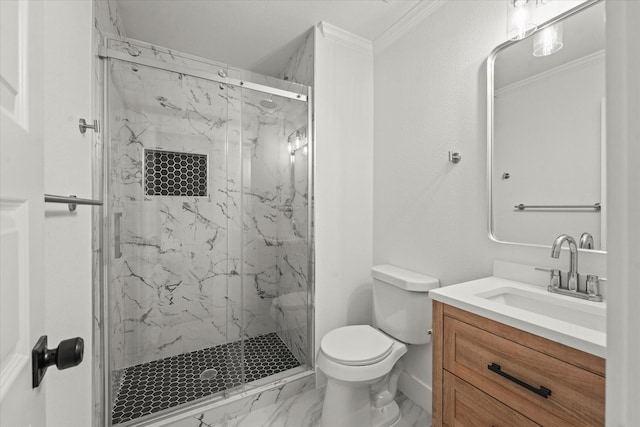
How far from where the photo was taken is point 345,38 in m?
2.03

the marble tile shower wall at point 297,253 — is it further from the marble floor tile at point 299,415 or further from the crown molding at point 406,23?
the crown molding at point 406,23

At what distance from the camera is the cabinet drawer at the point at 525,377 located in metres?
0.76

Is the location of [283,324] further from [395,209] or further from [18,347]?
[18,347]

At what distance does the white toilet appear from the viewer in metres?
1.41

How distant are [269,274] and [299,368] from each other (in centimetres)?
69

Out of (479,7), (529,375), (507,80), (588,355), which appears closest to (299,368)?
(529,375)

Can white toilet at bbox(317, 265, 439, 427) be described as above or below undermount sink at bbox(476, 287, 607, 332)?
below

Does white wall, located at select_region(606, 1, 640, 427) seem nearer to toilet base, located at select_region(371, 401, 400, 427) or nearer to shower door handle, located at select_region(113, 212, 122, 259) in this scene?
toilet base, located at select_region(371, 401, 400, 427)

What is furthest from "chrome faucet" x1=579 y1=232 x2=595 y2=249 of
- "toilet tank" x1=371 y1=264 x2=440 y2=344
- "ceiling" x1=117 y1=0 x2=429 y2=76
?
"ceiling" x1=117 y1=0 x2=429 y2=76

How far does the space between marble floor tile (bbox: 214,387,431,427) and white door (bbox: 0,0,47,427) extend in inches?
53.4

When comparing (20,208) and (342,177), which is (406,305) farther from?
(20,208)

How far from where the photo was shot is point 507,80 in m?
1.35

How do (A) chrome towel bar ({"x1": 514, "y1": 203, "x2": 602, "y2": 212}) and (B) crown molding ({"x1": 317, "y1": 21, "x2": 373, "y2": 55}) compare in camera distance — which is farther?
(B) crown molding ({"x1": 317, "y1": 21, "x2": 373, "y2": 55})

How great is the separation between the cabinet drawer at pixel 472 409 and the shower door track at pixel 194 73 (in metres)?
1.83
